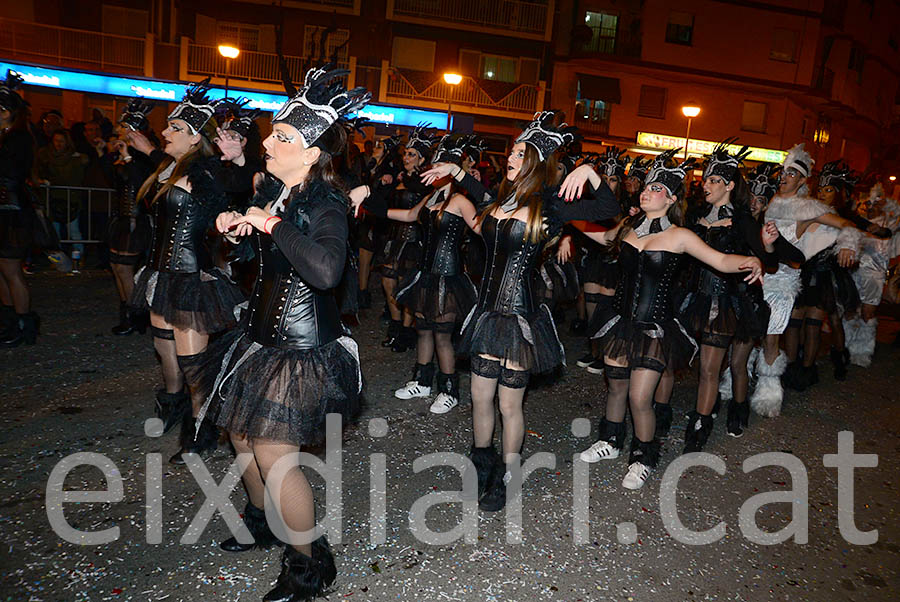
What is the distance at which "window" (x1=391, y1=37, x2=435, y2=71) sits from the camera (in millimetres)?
27562

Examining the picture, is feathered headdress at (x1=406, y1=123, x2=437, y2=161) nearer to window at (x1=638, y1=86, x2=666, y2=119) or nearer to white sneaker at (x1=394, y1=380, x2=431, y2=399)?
white sneaker at (x1=394, y1=380, x2=431, y2=399)

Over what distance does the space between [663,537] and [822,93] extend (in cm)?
3284

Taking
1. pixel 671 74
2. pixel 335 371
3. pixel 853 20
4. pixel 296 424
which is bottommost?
pixel 296 424

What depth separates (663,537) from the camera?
4.05m

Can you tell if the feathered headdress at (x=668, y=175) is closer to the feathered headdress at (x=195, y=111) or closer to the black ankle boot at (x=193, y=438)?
the feathered headdress at (x=195, y=111)

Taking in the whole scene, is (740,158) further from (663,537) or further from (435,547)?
(435,547)

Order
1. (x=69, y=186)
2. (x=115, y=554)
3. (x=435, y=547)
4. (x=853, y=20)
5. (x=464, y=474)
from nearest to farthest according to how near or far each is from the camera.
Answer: (x=115, y=554) → (x=435, y=547) → (x=464, y=474) → (x=69, y=186) → (x=853, y=20)

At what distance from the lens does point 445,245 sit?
5.86 meters

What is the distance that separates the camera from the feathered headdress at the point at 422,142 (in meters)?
7.84

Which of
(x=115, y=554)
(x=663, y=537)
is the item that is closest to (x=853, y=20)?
(x=663, y=537)

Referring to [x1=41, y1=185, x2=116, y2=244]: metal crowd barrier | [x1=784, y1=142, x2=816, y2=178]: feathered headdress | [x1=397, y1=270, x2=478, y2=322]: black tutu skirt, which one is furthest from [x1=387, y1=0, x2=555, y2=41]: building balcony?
[x1=397, y1=270, x2=478, y2=322]: black tutu skirt

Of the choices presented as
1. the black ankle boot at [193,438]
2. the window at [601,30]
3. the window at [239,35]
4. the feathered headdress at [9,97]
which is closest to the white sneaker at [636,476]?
the black ankle boot at [193,438]

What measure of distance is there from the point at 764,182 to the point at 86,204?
37.9ft

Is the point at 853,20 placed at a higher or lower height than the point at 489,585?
higher
